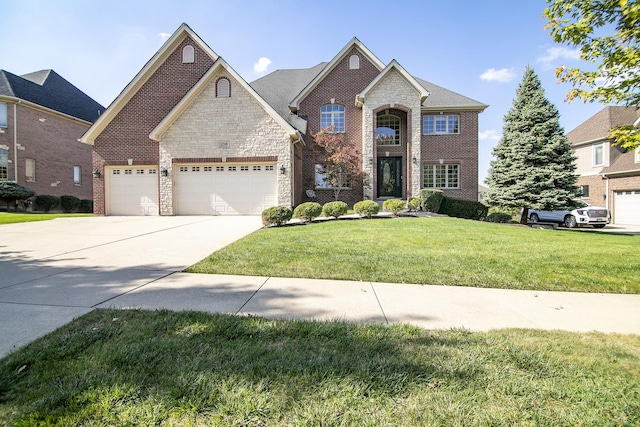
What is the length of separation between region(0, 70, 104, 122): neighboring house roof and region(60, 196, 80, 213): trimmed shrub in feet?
23.1

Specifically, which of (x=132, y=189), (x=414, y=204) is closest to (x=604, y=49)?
(x=414, y=204)

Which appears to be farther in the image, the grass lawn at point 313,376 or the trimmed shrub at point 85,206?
the trimmed shrub at point 85,206

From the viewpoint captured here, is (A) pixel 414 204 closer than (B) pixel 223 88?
Yes

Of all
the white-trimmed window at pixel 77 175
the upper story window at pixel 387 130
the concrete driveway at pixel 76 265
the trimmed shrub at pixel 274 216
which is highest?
the upper story window at pixel 387 130

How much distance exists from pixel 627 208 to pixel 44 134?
40797mm

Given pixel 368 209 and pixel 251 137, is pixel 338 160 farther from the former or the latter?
pixel 368 209

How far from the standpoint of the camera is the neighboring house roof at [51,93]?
825 inches

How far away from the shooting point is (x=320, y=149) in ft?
55.0

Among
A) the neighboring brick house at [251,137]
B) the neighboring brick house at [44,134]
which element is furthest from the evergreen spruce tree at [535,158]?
the neighboring brick house at [44,134]

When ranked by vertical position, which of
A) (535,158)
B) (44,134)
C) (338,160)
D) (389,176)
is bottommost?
(389,176)

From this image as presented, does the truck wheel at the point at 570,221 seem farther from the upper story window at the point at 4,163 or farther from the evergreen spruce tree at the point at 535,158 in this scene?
the upper story window at the point at 4,163

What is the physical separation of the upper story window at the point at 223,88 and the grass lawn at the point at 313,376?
13.3 meters

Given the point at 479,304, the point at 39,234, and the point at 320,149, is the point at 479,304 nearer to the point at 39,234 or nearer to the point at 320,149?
the point at 39,234

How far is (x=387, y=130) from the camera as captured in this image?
18.4 metres
